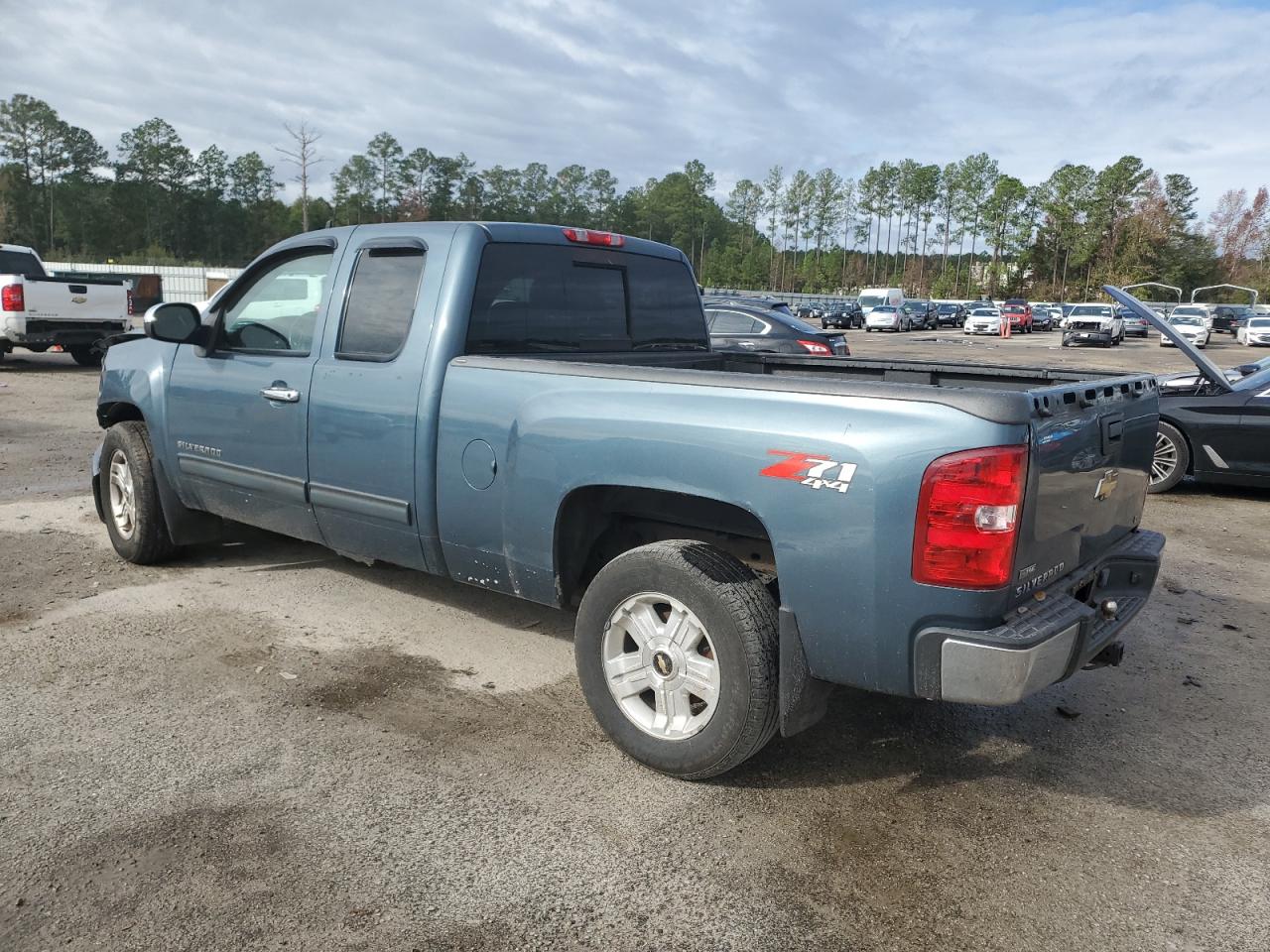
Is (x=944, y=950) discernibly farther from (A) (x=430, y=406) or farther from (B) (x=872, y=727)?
(A) (x=430, y=406)

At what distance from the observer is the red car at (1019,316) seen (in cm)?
5844

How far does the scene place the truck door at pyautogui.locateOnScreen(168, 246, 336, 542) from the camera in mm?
4562

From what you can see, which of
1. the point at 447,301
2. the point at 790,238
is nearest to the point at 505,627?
the point at 447,301

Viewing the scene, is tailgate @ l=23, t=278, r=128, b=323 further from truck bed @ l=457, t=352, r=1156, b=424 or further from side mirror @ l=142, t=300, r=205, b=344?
truck bed @ l=457, t=352, r=1156, b=424

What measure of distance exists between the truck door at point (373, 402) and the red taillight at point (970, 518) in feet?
7.00

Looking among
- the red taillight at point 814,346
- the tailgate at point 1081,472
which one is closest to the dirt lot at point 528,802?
the tailgate at point 1081,472

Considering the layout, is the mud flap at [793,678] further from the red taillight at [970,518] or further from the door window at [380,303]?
the door window at [380,303]

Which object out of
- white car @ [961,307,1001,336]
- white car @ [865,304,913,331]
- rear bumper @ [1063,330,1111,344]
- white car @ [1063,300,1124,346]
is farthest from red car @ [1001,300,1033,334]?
rear bumper @ [1063,330,1111,344]

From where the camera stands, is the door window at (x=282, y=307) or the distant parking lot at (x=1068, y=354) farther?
the distant parking lot at (x=1068, y=354)

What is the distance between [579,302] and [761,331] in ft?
27.4

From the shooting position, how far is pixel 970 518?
272cm

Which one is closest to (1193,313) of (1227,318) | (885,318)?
(885,318)

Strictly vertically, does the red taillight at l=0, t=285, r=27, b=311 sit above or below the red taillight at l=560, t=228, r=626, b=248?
below

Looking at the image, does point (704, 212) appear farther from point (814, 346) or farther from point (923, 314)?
point (814, 346)
